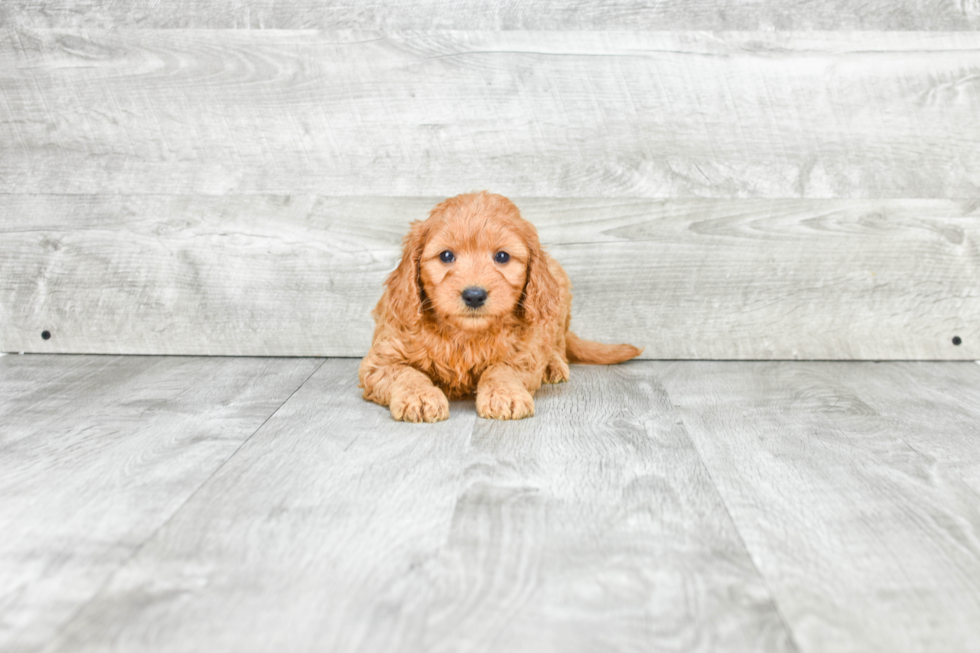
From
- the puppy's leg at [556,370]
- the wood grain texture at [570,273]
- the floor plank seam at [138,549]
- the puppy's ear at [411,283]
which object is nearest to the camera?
the floor plank seam at [138,549]

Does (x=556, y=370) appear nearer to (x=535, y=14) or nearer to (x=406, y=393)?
(x=406, y=393)

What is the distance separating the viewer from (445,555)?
4.53 feet

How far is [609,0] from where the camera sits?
2.90 m

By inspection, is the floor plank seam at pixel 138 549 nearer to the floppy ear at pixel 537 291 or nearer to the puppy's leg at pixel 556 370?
the floppy ear at pixel 537 291

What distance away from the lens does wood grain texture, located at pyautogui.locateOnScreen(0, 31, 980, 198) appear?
2906 mm

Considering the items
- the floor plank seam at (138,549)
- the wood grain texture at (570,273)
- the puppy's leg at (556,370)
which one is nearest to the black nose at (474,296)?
the puppy's leg at (556,370)

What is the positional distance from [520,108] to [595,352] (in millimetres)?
923

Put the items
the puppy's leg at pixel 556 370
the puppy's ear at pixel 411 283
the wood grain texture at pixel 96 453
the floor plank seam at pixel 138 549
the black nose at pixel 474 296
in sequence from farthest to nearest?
the puppy's leg at pixel 556 370 → the puppy's ear at pixel 411 283 → the black nose at pixel 474 296 → the wood grain texture at pixel 96 453 → the floor plank seam at pixel 138 549

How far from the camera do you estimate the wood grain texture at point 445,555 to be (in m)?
1.15

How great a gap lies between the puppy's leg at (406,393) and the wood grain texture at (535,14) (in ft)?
4.40

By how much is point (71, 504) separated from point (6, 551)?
21 cm

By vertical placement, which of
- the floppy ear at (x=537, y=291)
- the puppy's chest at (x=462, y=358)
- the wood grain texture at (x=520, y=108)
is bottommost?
the puppy's chest at (x=462, y=358)

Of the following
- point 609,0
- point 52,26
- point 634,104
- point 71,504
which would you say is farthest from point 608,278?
point 52,26

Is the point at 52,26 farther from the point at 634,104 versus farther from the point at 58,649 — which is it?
the point at 58,649
